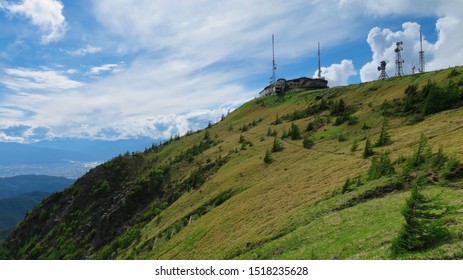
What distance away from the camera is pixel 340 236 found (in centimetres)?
2772

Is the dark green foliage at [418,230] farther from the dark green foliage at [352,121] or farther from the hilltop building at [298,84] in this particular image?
the hilltop building at [298,84]

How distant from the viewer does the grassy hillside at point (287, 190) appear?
30.2m

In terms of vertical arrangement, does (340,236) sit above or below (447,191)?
below

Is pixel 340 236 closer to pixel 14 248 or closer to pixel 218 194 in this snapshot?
pixel 218 194

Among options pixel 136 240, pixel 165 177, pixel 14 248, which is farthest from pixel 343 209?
pixel 14 248

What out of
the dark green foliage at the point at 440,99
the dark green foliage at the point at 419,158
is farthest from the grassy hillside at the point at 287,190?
the dark green foliage at the point at 440,99

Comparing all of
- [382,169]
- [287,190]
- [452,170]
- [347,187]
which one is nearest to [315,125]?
[287,190]

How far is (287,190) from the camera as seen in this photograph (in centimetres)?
5184

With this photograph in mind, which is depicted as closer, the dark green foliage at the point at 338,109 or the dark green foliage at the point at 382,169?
the dark green foliage at the point at 382,169

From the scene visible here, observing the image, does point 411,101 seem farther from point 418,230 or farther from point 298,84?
point 298,84

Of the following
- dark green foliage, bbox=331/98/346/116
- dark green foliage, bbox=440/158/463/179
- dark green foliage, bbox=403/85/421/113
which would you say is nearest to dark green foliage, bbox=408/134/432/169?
dark green foliage, bbox=440/158/463/179

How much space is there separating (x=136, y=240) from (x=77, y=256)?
2234cm

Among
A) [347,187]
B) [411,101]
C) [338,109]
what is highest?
[338,109]

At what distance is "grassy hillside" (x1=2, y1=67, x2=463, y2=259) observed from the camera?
3025 cm
